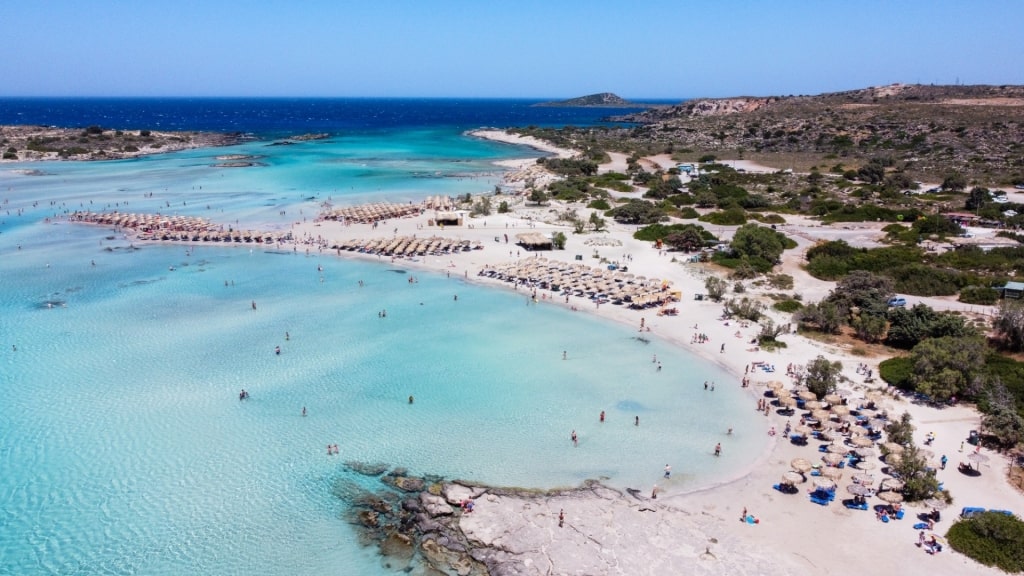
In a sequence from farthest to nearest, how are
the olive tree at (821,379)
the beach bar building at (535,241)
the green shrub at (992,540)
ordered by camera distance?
the beach bar building at (535,241)
the olive tree at (821,379)
the green shrub at (992,540)

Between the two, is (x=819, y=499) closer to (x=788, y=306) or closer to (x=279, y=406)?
A: (x=788, y=306)

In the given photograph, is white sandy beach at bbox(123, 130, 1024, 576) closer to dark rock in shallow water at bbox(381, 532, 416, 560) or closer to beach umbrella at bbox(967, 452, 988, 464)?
beach umbrella at bbox(967, 452, 988, 464)

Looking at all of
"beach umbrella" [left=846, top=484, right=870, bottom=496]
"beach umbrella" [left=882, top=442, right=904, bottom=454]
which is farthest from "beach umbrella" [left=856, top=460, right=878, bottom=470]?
"beach umbrella" [left=846, top=484, right=870, bottom=496]

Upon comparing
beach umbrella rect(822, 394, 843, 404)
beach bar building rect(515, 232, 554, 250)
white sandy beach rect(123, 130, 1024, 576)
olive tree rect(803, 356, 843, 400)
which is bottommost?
white sandy beach rect(123, 130, 1024, 576)

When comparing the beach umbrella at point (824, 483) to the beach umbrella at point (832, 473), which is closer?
the beach umbrella at point (824, 483)

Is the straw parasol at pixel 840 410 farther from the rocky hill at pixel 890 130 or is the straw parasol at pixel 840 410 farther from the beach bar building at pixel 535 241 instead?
the rocky hill at pixel 890 130

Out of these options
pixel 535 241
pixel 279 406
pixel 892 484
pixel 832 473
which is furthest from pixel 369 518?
pixel 535 241

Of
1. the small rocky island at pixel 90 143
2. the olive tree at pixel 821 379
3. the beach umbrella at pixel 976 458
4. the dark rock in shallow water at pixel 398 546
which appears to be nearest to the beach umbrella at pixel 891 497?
the beach umbrella at pixel 976 458
